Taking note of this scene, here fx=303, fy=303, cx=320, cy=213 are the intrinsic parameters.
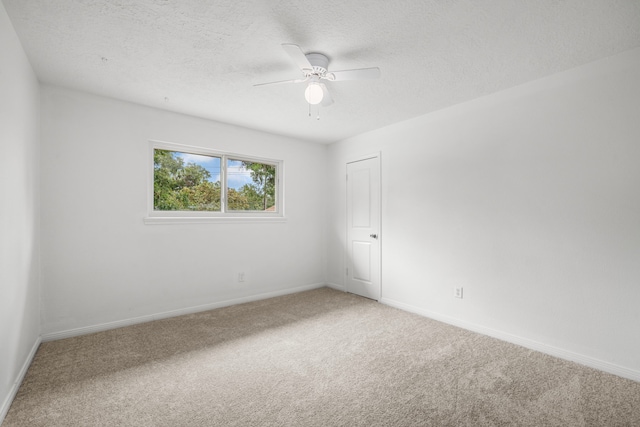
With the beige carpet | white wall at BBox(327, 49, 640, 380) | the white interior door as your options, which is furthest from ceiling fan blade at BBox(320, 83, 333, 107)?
the beige carpet

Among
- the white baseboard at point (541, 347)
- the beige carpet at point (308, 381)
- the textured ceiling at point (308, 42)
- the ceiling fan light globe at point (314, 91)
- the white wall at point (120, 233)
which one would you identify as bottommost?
the beige carpet at point (308, 381)

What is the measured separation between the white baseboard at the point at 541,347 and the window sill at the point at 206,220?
7.27 ft

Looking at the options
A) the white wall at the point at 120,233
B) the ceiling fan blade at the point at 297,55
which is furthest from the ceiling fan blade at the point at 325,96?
the white wall at the point at 120,233

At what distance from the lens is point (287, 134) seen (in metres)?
4.36

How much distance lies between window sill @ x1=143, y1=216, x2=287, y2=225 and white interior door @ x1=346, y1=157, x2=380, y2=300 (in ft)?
3.43

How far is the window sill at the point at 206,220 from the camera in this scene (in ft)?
10.9

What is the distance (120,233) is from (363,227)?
2.93 metres

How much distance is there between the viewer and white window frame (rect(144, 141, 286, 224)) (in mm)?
3350

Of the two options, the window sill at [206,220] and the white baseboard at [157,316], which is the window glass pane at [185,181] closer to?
the window sill at [206,220]

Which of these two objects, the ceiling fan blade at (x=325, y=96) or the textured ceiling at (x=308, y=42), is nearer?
the textured ceiling at (x=308, y=42)

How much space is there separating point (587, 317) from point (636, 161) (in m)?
1.21

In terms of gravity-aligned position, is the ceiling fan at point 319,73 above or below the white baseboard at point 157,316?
above

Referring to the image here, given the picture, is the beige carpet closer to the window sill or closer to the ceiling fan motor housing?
the window sill

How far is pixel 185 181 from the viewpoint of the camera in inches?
145
